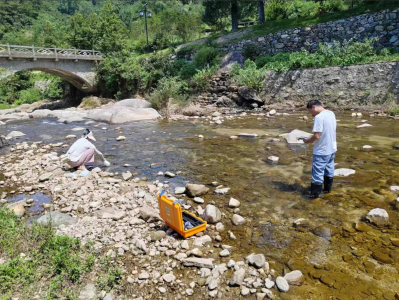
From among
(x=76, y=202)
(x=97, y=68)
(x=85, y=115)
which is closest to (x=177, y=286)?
(x=76, y=202)

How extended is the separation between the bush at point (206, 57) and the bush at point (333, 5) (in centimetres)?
849

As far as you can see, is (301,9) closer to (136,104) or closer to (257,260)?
(136,104)

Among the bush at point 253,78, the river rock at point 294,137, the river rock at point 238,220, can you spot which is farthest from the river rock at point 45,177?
the bush at point 253,78

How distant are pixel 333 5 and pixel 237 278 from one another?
22.8 meters

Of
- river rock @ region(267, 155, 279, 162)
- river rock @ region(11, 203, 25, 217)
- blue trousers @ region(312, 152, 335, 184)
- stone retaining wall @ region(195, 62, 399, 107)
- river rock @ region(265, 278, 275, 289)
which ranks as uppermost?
stone retaining wall @ region(195, 62, 399, 107)

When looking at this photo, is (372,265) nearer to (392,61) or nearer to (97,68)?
A: (392,61)

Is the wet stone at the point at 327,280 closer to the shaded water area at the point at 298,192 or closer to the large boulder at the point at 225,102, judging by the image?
the shaded water area at the point at 298,192

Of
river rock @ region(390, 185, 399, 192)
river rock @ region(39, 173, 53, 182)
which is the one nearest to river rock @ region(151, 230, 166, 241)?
river rock @ region(39, 173, 53, 182)

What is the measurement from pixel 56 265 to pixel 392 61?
1526 centimetres

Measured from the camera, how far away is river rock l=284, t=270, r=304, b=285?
3270 mm

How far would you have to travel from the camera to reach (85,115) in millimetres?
17531

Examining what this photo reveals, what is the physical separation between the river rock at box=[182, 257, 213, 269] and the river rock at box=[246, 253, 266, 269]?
50 cm

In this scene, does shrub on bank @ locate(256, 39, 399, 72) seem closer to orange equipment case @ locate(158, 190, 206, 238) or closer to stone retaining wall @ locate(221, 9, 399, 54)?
stone retaining wall @ locate(221, 9, 399, 54)

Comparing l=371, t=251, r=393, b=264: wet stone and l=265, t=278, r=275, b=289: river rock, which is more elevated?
l=265, t=278, r=275, b=289: river rock
